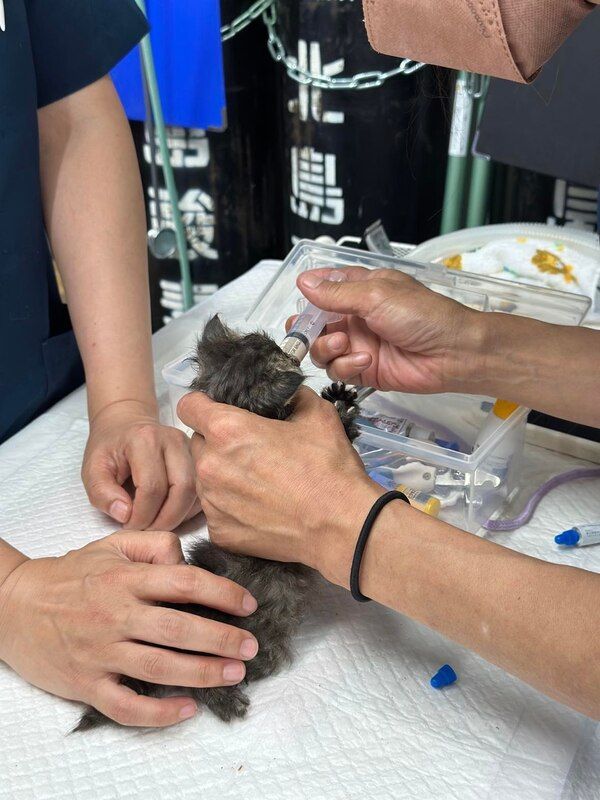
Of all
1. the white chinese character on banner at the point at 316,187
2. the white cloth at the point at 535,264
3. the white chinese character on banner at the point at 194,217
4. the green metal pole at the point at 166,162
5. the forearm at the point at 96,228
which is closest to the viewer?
the forearm at the point at 96,228

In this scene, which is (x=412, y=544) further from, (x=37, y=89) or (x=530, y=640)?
(x=37, y=89)

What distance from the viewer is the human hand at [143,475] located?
1037 mm

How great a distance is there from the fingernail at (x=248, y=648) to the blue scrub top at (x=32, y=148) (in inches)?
24.7

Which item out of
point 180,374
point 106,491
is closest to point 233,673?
point 106,491

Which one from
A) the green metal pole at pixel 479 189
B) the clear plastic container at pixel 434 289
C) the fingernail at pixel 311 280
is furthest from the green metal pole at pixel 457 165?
the fingernail at pixel 311 280

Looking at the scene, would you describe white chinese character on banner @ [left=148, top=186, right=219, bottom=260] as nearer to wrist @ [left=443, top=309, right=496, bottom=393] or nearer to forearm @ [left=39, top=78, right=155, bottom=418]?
forearm @ [left=39, top=78, right=155, bottom=418]

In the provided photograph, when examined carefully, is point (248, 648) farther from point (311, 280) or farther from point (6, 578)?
point (311, 280)

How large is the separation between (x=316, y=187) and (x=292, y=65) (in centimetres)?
29

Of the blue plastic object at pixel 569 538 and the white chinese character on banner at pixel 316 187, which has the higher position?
the white chinese character on banner at pixel 316 187

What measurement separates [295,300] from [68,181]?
415 millimetres

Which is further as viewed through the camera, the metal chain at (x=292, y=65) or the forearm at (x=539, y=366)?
the metal chain at (x=292, y=65)

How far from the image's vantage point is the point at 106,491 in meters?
1.04

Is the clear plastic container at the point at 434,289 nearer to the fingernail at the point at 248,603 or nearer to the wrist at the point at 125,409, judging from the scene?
the wrist at the point at 125,409

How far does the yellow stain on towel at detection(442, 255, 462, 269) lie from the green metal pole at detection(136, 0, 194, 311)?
2.38ft
